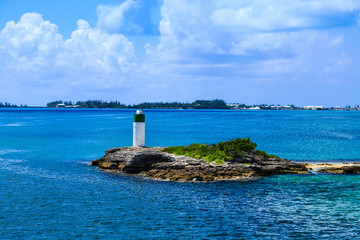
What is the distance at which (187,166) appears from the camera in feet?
103

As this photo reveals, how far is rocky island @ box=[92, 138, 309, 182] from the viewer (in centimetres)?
3081

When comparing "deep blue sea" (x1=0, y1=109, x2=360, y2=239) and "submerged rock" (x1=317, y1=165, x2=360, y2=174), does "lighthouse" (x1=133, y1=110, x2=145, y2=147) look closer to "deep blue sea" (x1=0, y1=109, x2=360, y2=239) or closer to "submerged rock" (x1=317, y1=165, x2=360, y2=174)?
"deep blue sea" (x1=0, y1=109, x2=360, y2=239)

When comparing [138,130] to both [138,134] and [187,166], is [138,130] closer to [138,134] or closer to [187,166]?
[138,134]

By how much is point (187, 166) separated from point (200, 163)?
118 centimetres

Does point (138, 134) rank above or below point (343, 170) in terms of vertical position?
above

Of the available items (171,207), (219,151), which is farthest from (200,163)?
(171,207)

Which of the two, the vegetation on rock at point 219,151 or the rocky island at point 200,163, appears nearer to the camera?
the rocky island at point 200,163

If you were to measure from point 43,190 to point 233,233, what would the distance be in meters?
14.6

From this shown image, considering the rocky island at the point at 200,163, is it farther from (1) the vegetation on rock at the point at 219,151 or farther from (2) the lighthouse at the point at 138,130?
(2) the lighthouse at the point at 138,130

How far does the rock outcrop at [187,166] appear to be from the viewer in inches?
1205

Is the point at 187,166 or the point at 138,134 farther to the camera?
the point at 138,134

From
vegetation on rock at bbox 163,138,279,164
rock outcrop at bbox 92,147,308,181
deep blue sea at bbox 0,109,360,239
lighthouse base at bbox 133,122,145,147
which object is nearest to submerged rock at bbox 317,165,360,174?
deep blue sea at bbox 0,109,360,239

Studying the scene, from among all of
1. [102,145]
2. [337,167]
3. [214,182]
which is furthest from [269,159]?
[102,145]

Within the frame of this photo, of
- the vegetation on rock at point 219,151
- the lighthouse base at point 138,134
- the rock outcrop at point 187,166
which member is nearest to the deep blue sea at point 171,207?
the rock outcrop at point 187,166
